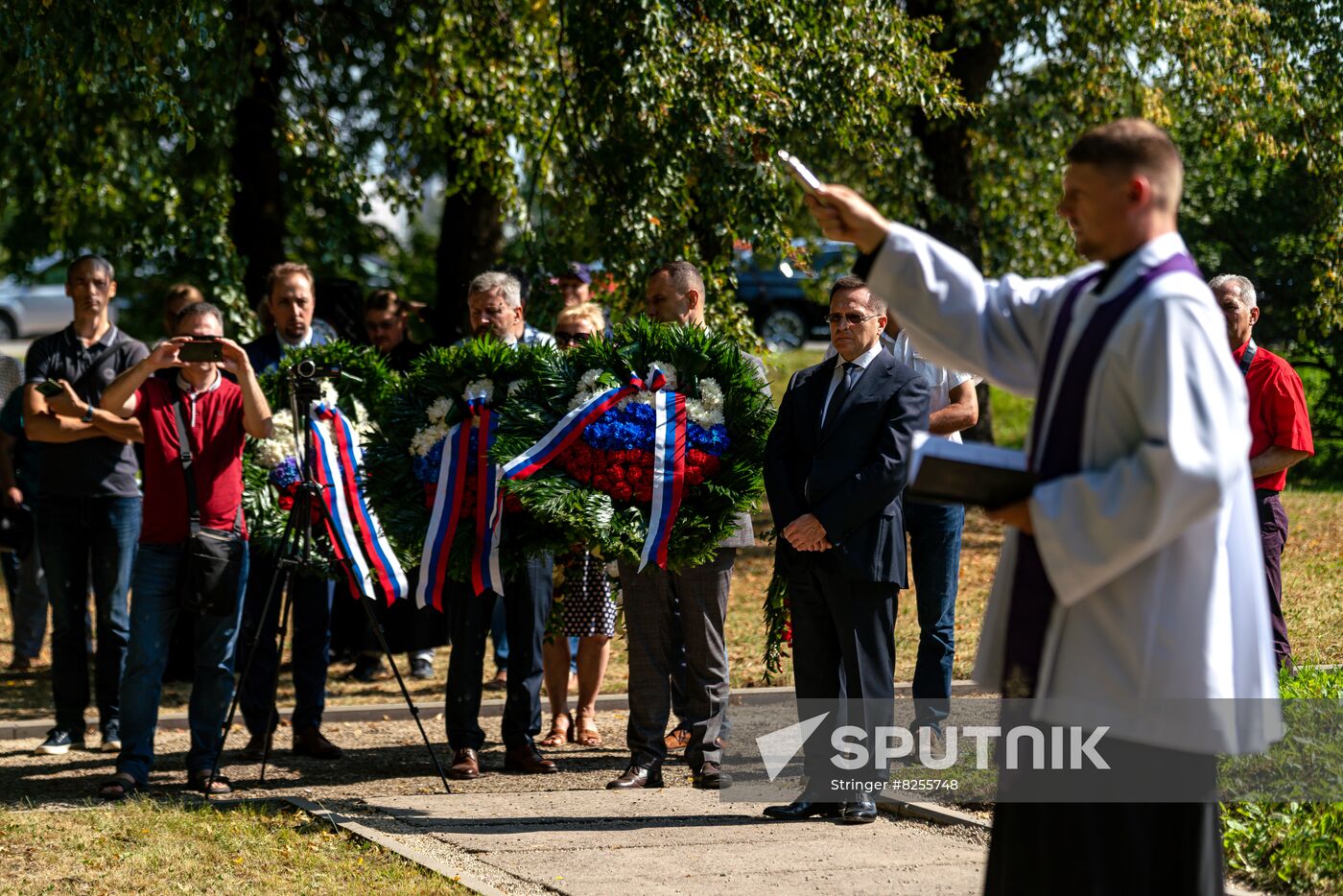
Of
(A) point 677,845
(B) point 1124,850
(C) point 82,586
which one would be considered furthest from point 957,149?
(B) point 1124,850

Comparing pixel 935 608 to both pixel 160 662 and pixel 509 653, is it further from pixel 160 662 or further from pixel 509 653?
pixel 160 662

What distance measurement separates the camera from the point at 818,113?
10555mm

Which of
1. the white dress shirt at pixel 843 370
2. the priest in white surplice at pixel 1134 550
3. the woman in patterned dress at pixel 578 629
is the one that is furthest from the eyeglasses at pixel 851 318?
the priest in white surplice at pixel 1134 550

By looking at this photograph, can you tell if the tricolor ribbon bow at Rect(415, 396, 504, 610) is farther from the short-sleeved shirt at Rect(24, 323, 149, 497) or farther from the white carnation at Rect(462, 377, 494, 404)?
the short-sleeved shirt at Rect(24, 323, 149, 497)

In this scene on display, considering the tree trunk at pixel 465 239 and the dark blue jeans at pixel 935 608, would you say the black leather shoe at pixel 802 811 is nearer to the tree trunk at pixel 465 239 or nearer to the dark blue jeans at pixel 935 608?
the dark blue jeans at pixel 935 608

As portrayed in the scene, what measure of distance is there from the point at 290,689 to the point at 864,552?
5117 mm

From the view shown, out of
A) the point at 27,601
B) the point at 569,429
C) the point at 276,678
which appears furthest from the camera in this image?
the point at 27,601

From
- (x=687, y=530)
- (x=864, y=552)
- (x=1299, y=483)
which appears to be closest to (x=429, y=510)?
(x=687, y=530)

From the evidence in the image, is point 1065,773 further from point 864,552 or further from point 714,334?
point 714,334

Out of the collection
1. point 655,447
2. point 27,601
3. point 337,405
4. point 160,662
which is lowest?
point 160,662

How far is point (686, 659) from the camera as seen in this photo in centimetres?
737

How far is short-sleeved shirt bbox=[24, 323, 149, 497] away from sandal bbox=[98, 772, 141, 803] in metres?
1.78

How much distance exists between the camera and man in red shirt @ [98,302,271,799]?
285 inches

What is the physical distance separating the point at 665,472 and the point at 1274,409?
10.1 ft
